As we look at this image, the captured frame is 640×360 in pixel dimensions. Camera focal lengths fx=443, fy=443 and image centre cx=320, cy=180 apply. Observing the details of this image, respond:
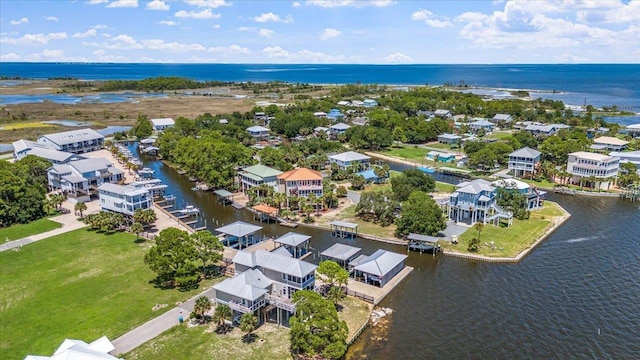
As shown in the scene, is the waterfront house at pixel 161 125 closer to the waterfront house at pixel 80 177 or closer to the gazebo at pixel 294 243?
the waterfront house at pixel 80 177

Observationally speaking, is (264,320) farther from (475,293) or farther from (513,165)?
(513,165)

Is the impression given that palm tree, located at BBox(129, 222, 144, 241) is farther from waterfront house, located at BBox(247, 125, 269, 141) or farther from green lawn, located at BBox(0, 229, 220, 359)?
waterfront house, located at BBox(247, 125, 269, 141)

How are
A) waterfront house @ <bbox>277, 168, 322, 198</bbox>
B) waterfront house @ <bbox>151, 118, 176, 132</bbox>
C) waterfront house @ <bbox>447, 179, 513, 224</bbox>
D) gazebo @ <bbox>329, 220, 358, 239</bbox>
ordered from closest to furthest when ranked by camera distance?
gazebo @ <bbox>329, 220, 358, 239</bbox> → waterfront house @ <bbox>447, 179, 513, 224</bbox> → waterfront house @ <bbox>277, 168, 322, 198</bbox> → waterfront house @ <bbox>151, 118, 176, 132</bbox>

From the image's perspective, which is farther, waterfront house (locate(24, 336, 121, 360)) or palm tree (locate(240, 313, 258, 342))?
palm tree (locate(240, 313, 258, 342))

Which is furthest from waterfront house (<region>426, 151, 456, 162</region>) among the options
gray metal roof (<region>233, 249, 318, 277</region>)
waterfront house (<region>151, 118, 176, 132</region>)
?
waterfront house (<region>151, 118, 176, 132</region>)

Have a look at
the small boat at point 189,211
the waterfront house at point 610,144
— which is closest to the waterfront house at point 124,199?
the small boat at point 189,211

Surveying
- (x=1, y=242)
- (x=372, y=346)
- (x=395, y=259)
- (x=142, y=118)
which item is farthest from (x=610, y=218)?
(x=142, y=118)

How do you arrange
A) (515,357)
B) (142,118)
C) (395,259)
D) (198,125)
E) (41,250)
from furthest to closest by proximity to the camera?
(142,118)
(198,125)
(41,250)
(395,259)
(515,357)
